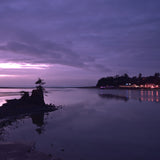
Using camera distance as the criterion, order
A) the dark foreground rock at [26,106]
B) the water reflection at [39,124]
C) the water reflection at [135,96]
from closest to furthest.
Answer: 1. the water reflection at [39,124]
2. the dark foreground rock at [26,106]
3. the water reflection at [135,96]

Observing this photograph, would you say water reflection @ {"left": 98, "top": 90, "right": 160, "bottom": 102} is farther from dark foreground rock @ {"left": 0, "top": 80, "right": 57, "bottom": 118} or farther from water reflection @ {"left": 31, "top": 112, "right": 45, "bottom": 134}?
water reflection @ {"left": 31, "top": 112, "right": 45, "bottom": 134}

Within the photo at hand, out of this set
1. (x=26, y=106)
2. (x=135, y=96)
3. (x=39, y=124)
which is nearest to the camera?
(x=39, y=124)

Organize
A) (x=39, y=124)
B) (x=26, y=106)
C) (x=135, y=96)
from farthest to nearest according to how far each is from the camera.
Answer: (x=135, y=96) < (x=26, y=106) < (x=39, y=124)

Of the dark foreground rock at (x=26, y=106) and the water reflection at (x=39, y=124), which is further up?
the dark foreground rock at (x=26, y=106)

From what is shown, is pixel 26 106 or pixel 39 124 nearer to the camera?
pixel 39 124

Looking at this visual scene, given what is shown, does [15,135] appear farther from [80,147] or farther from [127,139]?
[127,139]

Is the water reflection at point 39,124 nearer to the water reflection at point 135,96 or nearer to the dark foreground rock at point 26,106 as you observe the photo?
the dark foreground rock at point 26,106

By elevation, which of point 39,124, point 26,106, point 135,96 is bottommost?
point 135,96

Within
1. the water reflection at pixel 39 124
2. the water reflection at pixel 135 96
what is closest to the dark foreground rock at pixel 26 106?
the water reflection at pixel 39 124

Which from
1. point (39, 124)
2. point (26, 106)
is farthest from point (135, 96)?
point (39, 124)

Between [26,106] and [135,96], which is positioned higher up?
[26,106]

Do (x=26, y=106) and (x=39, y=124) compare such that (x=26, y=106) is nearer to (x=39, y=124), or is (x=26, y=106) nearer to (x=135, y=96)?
(x=39, y=124)

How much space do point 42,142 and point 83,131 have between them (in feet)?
19.0

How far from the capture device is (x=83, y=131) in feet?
64.4
